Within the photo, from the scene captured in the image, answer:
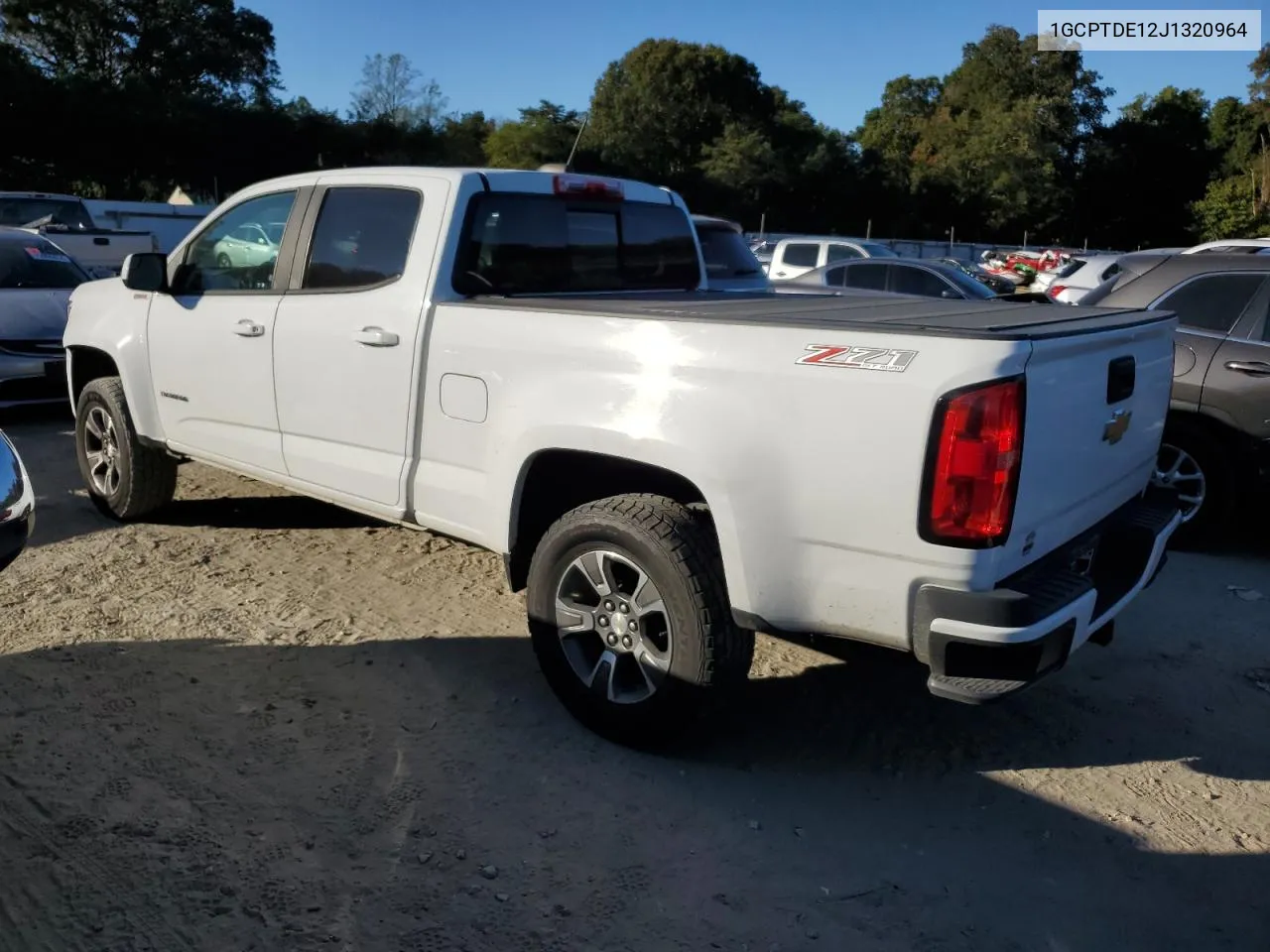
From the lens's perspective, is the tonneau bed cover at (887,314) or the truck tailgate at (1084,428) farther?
the tonneau bed cover at (887,314)

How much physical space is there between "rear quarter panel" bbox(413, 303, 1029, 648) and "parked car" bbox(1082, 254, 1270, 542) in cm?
389

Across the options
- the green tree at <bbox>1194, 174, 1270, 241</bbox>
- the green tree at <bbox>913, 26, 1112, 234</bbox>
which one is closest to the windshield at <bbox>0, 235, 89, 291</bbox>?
the green tree at <bbox>913, 26, 1112, 234</bbox>

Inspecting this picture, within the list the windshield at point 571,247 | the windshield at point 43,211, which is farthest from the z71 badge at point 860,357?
the windshield at point 43,211

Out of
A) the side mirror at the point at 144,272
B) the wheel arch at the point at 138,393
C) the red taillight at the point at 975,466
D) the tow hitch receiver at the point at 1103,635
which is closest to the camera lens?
the red taillight at the point at 975,466

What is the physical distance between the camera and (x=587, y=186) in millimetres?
4871

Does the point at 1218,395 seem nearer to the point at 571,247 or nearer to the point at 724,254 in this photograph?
the point at 571,247

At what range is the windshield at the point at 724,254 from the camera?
10258 mm

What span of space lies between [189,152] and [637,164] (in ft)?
71.2

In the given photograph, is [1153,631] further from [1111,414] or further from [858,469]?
[858,469]

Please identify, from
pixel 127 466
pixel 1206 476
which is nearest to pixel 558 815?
pixel 127 466

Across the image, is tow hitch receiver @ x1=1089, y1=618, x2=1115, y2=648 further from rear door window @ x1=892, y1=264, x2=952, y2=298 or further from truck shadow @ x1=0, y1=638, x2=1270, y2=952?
rear door window @ x1=892, y1=264, x2=952, y2=298

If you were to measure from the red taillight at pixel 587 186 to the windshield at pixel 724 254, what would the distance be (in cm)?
517

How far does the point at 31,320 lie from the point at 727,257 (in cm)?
607

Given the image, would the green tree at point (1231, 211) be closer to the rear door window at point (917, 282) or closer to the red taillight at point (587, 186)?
the rear door window at point (917, 282)
